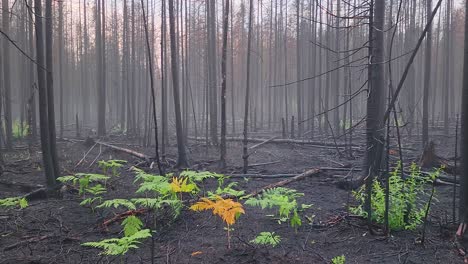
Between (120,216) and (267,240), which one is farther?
(120,216)

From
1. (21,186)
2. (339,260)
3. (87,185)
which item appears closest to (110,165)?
(87,185)

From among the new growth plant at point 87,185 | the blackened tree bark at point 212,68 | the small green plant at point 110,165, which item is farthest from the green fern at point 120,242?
the blackened tree bark at point 212,68

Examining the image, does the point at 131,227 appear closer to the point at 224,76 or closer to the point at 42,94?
the point at 42,94

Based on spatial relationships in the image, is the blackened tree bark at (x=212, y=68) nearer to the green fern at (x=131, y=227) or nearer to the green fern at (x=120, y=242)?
the green fern at (x=131, y=227)

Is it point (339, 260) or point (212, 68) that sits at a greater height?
point (212, 68)

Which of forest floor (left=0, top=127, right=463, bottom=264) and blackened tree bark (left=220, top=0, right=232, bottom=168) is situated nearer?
forest floor (left=0, top=127, right=463, bottom=264)

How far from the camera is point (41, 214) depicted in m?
5.76

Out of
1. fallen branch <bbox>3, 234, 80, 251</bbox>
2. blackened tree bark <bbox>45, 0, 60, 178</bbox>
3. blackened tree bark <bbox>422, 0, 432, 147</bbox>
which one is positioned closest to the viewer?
fallen branch <bbox>3, 234, 80, 251</bbox>

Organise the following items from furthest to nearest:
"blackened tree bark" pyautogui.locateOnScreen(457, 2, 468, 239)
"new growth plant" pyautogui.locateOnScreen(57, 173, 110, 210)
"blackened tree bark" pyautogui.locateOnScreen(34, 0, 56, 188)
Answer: "blackened tree bark" pyautogui.locateOnScreen(34, 0, 56, 188)
"new growth plant" pyautogui.locateOnScreen(57, 173, 110, 210)
"blackened tree bark" pyautogui.locateOnScreen(457, 2, 468, 239)

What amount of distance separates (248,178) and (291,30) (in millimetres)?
20386

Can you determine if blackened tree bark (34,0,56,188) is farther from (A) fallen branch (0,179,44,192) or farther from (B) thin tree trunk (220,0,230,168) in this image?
(B) thin tree trunk (220,0,230,168)

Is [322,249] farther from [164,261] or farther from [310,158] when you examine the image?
[310,158]

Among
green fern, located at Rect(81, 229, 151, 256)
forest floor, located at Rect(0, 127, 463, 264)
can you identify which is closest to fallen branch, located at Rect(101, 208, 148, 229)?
forest floor, located at Rect(0, 127, 463, 264)

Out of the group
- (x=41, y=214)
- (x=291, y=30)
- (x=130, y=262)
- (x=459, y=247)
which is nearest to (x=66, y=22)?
(x=291, y=30)
